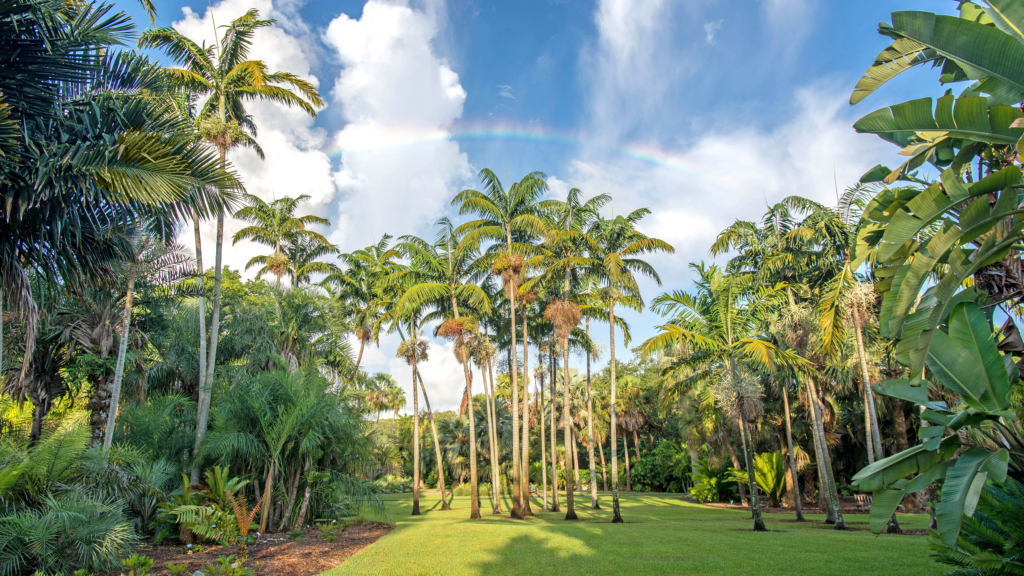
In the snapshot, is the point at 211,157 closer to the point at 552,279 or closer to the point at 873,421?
the point at 552,279

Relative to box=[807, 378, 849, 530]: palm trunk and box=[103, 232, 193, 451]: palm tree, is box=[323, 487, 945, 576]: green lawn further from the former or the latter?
box=[103, 232, 193, 451]: palm tree

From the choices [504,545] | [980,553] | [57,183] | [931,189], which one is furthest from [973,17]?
[504,545]

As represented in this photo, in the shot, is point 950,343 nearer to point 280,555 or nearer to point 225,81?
point 280,555

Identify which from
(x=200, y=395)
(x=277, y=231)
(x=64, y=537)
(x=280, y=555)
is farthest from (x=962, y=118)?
(x=277, y=231)

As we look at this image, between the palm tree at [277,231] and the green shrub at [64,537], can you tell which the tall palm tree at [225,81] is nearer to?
the green shrub at [64,537]

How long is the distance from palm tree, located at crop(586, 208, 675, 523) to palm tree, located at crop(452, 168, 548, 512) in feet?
8.90

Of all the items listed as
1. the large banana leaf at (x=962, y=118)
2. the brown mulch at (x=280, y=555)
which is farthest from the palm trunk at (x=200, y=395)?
the large banana leaf at (x=962, y=118)

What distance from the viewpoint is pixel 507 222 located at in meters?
23.1

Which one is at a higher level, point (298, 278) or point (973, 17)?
point (298, 278)

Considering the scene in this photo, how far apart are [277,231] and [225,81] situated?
46.1 ft

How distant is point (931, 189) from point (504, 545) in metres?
11.2

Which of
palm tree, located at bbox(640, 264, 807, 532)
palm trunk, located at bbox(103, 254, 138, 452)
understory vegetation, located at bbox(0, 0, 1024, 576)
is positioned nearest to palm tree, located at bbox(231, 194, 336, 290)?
understory vegetation, located at bbox(0, 0, 1024, 576)

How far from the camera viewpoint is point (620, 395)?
4347 centimetres

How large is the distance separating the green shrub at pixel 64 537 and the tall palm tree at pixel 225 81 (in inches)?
231
